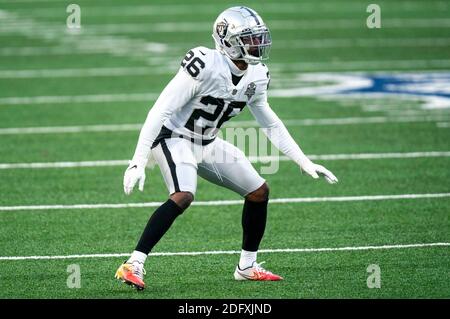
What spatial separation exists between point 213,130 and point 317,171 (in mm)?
738

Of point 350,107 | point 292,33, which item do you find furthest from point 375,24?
point 350,107

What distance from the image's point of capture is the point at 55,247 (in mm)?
7898

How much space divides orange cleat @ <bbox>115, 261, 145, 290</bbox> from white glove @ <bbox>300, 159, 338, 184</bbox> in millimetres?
1297

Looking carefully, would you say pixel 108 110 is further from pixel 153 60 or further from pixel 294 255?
pixel 294 255

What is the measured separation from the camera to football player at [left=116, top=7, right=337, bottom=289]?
6621mm

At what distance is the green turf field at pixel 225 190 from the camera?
715cm

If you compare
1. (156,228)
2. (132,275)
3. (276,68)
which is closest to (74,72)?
(276,68)

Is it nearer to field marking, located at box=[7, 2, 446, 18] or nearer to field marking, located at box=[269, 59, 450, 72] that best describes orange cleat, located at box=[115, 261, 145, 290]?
field marking, located at box=[269, 59, 450, 72]

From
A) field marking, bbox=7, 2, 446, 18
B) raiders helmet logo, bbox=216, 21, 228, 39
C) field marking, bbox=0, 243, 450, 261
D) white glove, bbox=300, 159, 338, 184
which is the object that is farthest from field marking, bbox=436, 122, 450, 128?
field marking, bbox=7, 2, 446, 18

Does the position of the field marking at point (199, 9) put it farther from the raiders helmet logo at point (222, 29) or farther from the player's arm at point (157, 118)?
the player's arm at point (157, 118)

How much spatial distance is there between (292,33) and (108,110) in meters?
7.42

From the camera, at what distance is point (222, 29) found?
6918mm

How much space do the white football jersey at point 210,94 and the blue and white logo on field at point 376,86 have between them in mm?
7006

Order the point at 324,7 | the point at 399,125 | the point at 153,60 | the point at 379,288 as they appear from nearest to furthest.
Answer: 1. the point at 379,288
2. the point at 399,125
3. the point at 153,60
4. the point at 324,7
